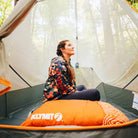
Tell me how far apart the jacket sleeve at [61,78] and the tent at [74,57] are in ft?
1.47

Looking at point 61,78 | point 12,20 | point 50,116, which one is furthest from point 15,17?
point 50,116

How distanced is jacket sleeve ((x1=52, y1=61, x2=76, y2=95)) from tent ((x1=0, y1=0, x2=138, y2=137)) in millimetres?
447

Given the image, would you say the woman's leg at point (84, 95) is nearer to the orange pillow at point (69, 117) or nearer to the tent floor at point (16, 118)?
the orange pillow at point (69, 117)

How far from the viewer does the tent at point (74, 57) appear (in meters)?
1.12

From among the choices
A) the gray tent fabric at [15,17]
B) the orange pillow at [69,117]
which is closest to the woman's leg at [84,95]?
the orange pillow at [69,117]

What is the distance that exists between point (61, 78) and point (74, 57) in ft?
6.37

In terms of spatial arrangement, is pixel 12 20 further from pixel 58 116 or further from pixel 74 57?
pixel 74 57

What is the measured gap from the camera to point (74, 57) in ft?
10.8

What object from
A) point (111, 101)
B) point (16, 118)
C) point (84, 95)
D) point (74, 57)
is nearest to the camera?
point (84, 95)

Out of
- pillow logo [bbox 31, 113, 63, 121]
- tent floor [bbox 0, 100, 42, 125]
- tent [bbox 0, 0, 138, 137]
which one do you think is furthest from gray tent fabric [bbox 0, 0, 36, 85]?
tent floor [bbox 0, 100, 42, 125]

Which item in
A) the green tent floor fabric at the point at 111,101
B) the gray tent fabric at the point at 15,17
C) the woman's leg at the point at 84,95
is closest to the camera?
the gray tent fabric at the point at 15,17

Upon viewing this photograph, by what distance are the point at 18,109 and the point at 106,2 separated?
1878 millimetres

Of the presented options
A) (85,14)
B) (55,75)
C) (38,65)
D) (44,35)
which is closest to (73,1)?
(85,14)

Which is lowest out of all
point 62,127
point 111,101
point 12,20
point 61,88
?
point 111,101
